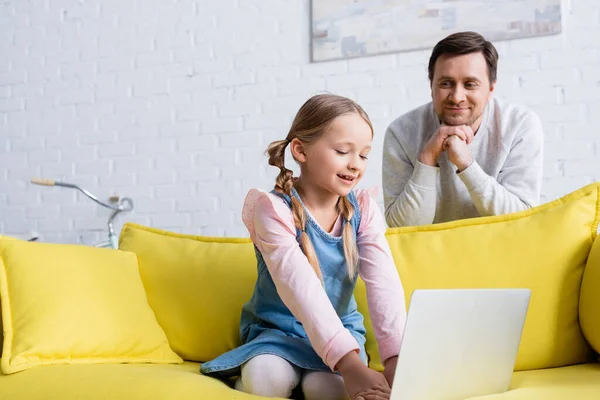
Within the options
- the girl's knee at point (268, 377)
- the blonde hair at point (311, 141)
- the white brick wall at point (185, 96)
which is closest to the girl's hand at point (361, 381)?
the girl's knee at point (268, 377)

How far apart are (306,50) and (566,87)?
1.25m

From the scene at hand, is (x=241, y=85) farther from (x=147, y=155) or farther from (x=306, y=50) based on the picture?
(x=147, y=155)

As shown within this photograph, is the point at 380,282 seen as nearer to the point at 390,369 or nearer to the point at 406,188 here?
the point at 390,369

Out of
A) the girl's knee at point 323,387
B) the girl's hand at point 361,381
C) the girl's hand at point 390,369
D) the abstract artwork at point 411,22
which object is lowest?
the girl's knee at point 323,387

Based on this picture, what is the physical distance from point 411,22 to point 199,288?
2121mm

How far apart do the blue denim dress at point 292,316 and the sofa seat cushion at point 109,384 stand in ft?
0.23

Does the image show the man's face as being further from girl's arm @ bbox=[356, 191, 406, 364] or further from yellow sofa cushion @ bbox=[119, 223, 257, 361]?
yellow sofa cushion @ bbox=[119, 223, 257, 361]

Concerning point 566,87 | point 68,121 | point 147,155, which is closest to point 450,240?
point 566,87

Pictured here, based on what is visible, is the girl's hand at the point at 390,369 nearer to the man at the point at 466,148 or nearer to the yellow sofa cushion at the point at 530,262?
the yellow sofa cushion at the point at 530,262

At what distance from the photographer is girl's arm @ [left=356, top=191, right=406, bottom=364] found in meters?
1.39

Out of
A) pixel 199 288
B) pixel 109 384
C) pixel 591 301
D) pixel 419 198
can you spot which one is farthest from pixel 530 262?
pixel 109 384

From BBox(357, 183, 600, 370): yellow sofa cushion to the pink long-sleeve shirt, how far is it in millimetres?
131

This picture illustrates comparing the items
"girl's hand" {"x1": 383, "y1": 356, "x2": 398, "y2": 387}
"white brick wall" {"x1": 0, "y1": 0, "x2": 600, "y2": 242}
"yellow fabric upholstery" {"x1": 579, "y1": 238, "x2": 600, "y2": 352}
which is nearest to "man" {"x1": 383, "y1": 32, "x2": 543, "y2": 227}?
"yellow fabric upholstery" {"x1": 579, "y1": 238, "x2": 600, "y2": 352}

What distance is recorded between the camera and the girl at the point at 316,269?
1.32m
